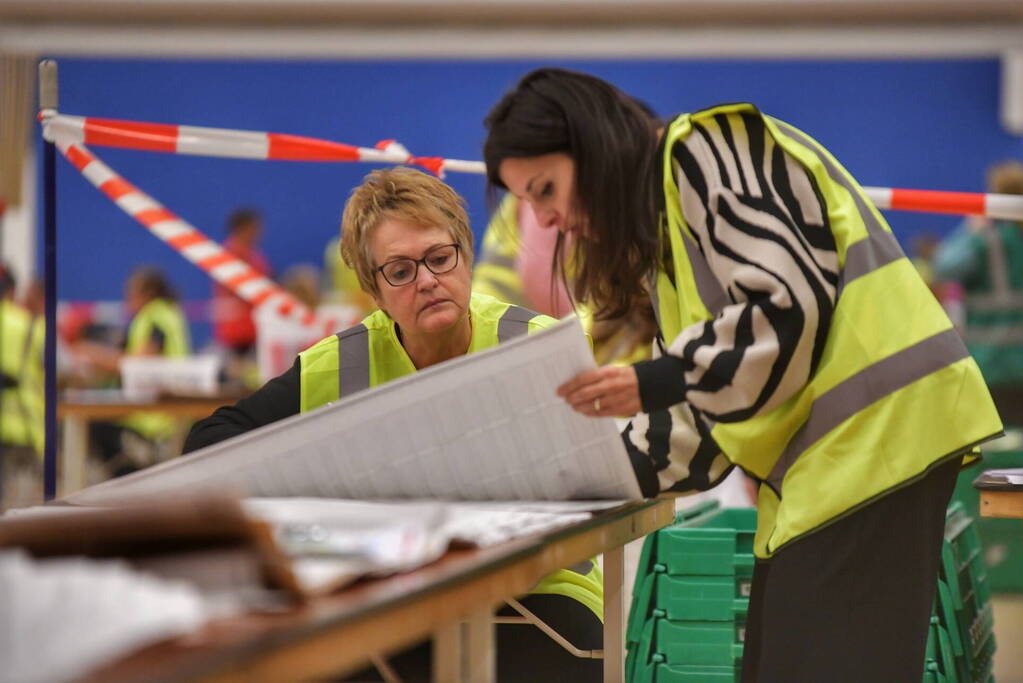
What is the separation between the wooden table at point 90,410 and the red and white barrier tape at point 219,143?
2489mm

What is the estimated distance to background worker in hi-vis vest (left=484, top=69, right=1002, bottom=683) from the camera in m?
1.61

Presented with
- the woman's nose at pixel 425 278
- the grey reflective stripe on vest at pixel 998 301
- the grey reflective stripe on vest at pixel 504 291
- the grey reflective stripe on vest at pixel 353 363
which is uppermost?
the grey reflective stripe on vest at pixel 998 301

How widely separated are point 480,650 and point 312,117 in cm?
1015

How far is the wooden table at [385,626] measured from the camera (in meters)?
0.83

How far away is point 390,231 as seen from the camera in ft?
7.62

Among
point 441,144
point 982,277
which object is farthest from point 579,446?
point 441,144

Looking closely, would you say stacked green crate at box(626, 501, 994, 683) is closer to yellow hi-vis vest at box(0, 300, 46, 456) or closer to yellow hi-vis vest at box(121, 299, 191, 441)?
yellow hi-vis vest at box(0, 300, 46, 456)

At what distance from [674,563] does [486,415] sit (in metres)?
1.05

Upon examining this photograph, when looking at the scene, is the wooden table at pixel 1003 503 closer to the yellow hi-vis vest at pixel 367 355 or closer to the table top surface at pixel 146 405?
the yellow hi-vis vest at pixel 367 355

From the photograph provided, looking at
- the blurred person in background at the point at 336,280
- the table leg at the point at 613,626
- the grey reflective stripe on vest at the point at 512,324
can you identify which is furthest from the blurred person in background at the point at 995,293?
the table leg at the point at 613,626

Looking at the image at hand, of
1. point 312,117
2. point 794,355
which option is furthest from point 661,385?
point 312,117

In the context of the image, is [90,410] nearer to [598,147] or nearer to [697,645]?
[697,645]

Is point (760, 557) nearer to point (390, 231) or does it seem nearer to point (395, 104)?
point (390, 231)

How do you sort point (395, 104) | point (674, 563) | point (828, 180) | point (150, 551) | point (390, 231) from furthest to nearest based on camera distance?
point (395, 104) → point (674, 563) → point (390, 231) → point (828, 180) → point (150, 551)
